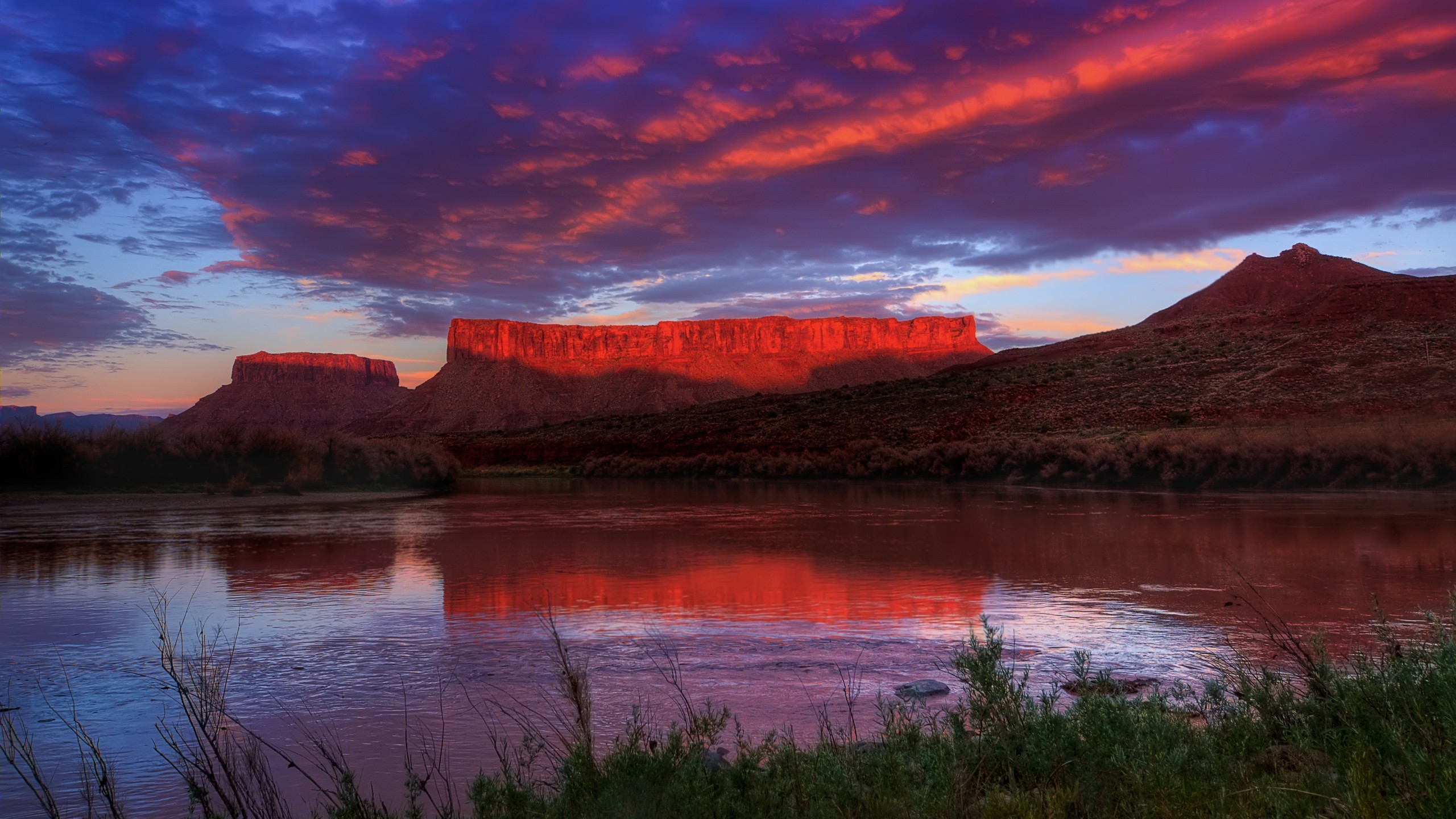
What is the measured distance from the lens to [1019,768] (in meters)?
4.39

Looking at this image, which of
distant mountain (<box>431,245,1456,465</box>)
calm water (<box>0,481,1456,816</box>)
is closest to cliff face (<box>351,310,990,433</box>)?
distant mountain (<box>431,245,1456,465</box>)

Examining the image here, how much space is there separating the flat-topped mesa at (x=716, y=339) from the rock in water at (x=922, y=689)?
130 m

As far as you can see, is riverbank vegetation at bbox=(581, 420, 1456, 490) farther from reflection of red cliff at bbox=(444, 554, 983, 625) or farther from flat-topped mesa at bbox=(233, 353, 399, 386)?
flat-topped mesa at bbox=(233, 353, 399, 386)

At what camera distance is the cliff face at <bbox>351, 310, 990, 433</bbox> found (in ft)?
393

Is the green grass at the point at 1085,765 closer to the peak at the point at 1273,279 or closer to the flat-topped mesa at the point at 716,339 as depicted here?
the peak at the point at 1273,279

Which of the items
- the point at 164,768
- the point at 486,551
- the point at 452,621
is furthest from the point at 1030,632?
the point at 486,551

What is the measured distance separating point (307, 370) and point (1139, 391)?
433 feet

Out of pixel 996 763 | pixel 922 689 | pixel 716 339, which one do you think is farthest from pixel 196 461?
pixel 716 339

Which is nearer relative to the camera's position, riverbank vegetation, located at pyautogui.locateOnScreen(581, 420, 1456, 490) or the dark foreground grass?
the dark foreground grass

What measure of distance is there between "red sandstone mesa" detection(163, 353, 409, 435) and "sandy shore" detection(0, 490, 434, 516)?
107m

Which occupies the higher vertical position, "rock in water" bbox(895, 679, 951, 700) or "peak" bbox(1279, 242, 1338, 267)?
"peak" bbox(1279, 242, 1338, 267)

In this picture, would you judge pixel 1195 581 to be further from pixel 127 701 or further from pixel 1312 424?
pixel 1312 424

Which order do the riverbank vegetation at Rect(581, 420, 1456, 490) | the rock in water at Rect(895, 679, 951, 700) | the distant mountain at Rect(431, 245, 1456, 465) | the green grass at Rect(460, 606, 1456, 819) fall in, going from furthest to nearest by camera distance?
the distant mountain at Rect(431, 245, 1456, 465), the riverbank vegetation at Rect(581, 420, 1456, 490), the rock in water at Rect(895, 679, 951, 700), the green grass at Rect(460, 606, 1456, 819)

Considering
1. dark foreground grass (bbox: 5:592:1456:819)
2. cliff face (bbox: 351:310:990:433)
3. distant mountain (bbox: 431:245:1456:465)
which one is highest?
cliff face (bbox: 351:310:990:433)
